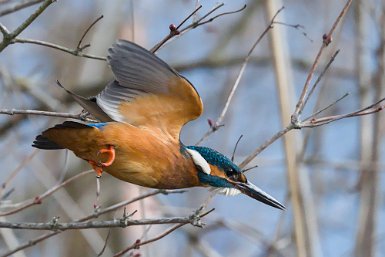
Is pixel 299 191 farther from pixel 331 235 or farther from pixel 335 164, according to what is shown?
pixel 331 235

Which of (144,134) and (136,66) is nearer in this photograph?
(136,66)

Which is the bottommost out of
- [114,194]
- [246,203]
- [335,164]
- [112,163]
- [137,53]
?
[112,163]

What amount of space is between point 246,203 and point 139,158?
5.00 metres

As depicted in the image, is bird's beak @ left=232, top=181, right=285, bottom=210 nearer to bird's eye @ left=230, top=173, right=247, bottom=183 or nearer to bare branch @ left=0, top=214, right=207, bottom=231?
bird's eye @ left=230, top=173, right=247, bottom=183

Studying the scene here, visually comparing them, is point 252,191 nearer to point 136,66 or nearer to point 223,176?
point 223,176

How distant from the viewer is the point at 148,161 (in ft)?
7.72

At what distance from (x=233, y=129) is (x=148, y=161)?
4.06m

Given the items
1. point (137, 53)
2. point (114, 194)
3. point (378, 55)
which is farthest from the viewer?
point (114, 194)

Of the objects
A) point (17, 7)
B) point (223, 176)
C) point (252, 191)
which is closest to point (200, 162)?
point (223, 176)

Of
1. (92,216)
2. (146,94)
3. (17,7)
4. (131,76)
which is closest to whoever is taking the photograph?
(17,7)

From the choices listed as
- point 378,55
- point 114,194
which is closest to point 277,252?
point 378,55

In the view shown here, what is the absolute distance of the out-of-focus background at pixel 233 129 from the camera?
337 cm

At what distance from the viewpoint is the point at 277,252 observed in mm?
3508

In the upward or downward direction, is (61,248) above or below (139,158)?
above
